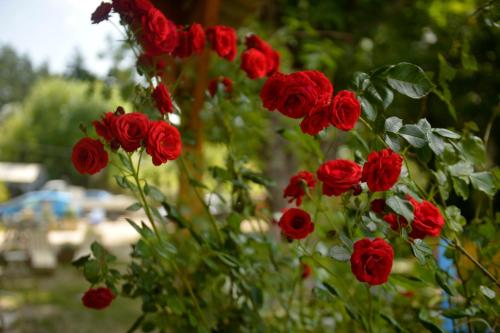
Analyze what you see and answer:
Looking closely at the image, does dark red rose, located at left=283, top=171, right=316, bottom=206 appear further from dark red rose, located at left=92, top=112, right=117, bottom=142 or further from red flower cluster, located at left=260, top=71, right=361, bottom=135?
dark red rose, located at left=92, top=112, right=117, bottom=142

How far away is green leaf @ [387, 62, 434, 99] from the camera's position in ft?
2.16

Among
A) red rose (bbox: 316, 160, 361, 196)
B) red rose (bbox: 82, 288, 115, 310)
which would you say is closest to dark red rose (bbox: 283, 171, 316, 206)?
red rose (bbox: 316, 160, 361, 196)

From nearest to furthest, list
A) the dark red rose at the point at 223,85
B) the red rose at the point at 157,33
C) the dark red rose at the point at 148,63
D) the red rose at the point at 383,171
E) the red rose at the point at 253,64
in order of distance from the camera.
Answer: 1. the red rose at the point at 383,171
2. the red rose at the point at 157,33
3. the dark red rose at the point at 148,63
4. the red rose at the point at 253,64
5. the dark red rose at the point at 223,85

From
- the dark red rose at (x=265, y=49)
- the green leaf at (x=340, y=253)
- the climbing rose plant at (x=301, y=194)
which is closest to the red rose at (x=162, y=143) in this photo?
the climbing rose plant at (x=301, y=194)

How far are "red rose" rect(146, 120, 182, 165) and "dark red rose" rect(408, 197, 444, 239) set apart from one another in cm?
36

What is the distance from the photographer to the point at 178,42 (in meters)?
0.97

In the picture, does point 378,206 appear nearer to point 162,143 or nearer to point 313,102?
point 313,102

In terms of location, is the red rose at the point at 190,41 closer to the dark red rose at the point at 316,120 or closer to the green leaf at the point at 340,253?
the dark red rose at the point at 316,120

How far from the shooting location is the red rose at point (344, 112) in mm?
636

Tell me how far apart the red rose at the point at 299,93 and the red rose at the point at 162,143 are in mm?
158

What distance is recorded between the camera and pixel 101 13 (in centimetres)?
81

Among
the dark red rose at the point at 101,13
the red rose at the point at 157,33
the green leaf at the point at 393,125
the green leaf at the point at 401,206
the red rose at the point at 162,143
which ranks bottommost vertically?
the green leaf at the point at 401,206

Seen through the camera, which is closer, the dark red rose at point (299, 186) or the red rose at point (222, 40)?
the dark red rose at point (299, 186)

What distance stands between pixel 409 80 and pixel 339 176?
17cm
